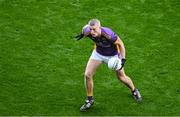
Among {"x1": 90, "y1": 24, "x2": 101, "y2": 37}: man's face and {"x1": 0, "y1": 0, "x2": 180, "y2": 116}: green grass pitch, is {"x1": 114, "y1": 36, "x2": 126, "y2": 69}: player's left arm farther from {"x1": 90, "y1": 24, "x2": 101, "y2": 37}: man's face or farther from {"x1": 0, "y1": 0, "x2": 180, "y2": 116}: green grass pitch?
{"x1": 0, "y1": 0, "x2": 180, "y2": 116}: green grass pitch

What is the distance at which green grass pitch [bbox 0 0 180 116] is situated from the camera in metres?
11.4

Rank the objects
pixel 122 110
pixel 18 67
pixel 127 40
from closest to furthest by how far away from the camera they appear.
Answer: pixel 122 110, pixel 18 67, pixel 127 40

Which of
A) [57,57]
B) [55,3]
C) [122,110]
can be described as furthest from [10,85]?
[55,3]

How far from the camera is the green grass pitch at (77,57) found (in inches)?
448

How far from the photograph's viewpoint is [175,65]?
42.4 feet

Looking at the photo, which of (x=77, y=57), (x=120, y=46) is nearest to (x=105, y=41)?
(x=120, y=46)

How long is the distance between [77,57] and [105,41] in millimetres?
2912

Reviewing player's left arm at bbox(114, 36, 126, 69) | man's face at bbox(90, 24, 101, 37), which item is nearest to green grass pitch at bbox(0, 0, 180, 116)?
player's left arm at bbox(114, 36, 126, 69)

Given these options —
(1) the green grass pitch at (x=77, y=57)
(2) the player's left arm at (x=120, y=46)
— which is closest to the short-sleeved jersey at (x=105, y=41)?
(2) the player's left arm at (x=120, y=46)

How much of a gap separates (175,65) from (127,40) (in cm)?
183

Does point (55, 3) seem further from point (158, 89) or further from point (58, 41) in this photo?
point (158, 89)

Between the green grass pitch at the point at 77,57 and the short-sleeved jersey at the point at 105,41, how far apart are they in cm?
134

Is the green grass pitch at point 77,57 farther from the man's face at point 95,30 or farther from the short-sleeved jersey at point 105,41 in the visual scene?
the man's face at point 95,30

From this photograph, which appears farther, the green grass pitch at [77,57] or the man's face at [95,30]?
the green grass pitch at [77,57]
